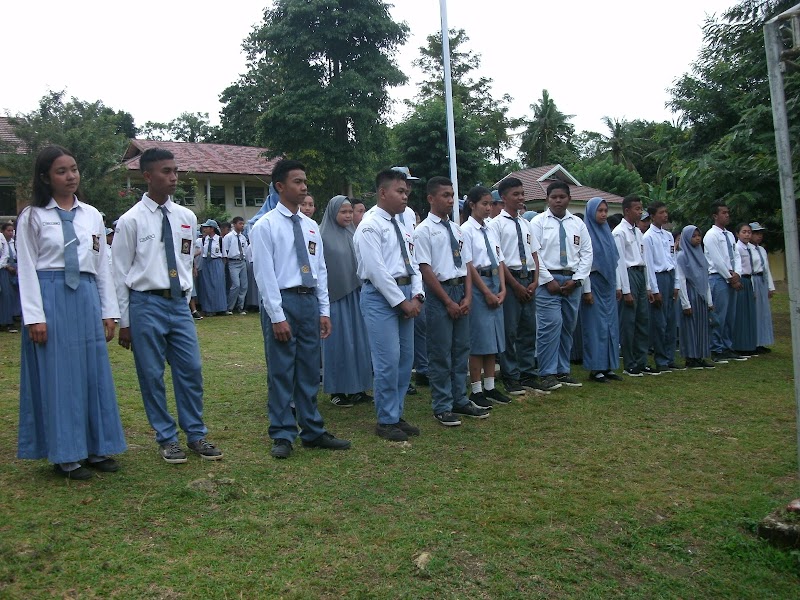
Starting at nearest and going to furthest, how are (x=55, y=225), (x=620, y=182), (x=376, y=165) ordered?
(x=55, y=225) → (x=376, y=165) → (x=620, y=182)

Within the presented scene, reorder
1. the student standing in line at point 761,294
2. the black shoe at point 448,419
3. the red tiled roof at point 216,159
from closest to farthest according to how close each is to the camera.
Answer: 1. the black shoe at point 448,419
2. the student standing in line at point 761,294
3. the red tiled roof at point 216,159

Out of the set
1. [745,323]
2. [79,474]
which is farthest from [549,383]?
[79,474]

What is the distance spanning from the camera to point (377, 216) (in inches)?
219

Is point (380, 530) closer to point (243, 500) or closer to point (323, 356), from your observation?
point (243, 500)

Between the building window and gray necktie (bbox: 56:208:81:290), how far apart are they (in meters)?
34.4

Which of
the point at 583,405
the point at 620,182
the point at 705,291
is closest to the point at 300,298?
the point at 583,405

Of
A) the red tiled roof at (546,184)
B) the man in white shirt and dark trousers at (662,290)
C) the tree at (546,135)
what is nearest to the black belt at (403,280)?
the man in white shirt and dark trousers at (662,290)

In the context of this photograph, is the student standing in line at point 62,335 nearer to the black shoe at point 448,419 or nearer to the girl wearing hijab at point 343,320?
the girl wearing hijab at point 343,320

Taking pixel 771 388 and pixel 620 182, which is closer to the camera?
pixel 771 388

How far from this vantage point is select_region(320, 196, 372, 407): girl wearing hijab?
667 cm

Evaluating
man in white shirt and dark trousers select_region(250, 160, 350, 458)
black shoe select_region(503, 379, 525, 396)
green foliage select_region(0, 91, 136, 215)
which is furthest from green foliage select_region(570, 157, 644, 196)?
man in white shirt and dark trousers select_region(250, 160, 350, 458)

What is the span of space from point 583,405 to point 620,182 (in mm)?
35961

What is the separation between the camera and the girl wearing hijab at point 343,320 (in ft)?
21.9

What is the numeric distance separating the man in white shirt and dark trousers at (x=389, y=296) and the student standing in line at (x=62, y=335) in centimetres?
190
